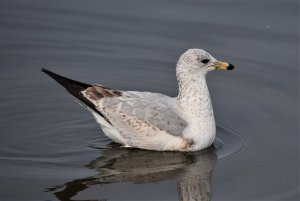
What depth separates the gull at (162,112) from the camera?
34.7 ft

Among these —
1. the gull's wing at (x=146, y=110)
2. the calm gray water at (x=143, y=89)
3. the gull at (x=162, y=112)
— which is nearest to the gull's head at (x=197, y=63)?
the gull at (x=162, y=112)

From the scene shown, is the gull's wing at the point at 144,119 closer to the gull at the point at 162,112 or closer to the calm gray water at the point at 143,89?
the gull at the point at 162,112

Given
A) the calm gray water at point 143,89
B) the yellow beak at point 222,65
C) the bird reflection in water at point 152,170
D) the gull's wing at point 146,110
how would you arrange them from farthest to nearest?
the yellow beak at point 222,65 → the gull's wing at point 146,110 → the calm gray water at point 143,89 → the bird reflection in water at point 152,170

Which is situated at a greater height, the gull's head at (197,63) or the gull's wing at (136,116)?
the gull's head at (197,63)

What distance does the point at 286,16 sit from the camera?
14.2 meters

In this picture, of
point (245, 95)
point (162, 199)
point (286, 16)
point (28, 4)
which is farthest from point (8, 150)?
point (286, 16)

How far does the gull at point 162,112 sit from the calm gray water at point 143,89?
0.20m

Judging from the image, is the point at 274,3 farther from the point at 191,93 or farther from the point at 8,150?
the point at 8,150

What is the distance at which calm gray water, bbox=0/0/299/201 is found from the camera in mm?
9680

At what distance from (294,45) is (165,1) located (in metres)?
2.63

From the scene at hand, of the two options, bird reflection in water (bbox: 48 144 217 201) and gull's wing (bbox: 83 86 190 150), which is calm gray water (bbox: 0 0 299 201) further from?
gull's wing (bbox: 83 86 190 150)

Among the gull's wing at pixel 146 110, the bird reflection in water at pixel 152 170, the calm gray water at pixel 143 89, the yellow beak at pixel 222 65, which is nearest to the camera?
the bird reflection in water at pixel 152 170

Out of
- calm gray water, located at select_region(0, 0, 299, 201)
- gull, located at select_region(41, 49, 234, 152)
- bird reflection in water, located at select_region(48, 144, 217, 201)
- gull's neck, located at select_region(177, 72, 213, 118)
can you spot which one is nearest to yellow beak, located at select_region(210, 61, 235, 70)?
gull, located at select_region(41, 49, 234, 152)

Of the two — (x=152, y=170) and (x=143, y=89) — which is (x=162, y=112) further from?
(x=143, y=89)
